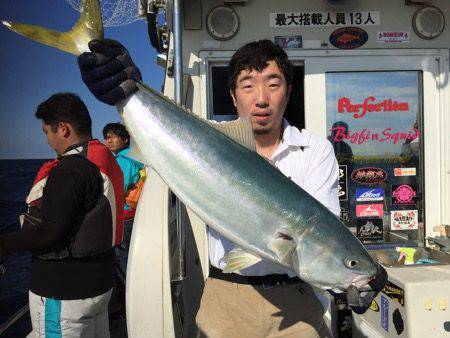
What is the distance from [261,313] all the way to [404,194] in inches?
113

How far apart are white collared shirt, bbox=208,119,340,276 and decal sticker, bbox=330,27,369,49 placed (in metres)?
2.38

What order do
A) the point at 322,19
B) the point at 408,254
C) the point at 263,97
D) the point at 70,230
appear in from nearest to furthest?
the point at 263,97 < the point at 70,230 < the point at 408,254 < the point at 322,19

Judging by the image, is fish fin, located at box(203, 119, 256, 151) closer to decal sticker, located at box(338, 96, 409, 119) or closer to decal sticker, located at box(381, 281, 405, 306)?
decal sticker, located at box(381, 281, 405, 306)

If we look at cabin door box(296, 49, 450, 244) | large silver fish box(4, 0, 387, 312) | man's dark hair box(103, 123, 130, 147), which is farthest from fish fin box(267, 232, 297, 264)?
man's dark hair box(103, 123, 130, 147)

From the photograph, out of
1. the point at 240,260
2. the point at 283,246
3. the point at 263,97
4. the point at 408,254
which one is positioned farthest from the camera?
the point at 408,254

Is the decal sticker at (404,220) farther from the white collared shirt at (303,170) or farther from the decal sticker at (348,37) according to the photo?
the white collared shirt at (303,170)

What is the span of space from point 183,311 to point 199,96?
2108 mm

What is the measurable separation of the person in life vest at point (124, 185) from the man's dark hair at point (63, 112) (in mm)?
1829

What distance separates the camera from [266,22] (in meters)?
4.33

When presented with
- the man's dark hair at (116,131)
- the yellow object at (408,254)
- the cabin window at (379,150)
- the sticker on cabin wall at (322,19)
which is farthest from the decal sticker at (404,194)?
the man's dark hair at (116,131)

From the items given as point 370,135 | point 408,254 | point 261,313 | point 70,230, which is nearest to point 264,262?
point 261,313

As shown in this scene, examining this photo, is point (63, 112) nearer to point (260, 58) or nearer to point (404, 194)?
point (260, 58)

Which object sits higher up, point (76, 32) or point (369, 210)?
point (76, 32)

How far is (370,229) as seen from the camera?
Answer: 4.47 m
